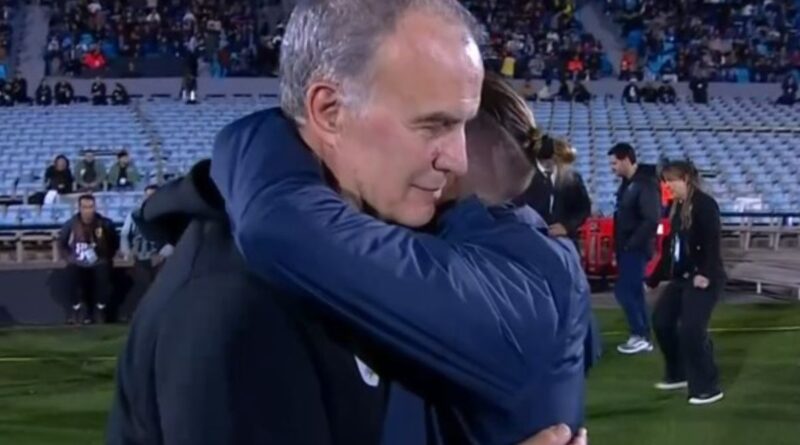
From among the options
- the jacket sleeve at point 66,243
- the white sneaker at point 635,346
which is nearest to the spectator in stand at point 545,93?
the jacket sleeve at point 66,243

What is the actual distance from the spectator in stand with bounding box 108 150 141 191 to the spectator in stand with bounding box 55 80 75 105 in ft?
22.9

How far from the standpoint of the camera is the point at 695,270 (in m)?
7.53

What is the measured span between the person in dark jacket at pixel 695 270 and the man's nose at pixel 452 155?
6171 mm

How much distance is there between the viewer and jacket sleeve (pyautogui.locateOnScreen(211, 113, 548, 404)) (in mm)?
1269

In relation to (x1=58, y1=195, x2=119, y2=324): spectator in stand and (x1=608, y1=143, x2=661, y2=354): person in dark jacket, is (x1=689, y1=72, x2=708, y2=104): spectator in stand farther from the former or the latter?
(x1=608, y1=143, x2=661, y2=354): person in dark jacket

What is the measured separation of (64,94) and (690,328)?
16.2m

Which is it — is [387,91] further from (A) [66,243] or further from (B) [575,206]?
(A) [66,243]

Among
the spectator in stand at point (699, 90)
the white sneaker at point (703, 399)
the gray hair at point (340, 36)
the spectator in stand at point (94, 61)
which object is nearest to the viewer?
the gray hair at point (340, 36)

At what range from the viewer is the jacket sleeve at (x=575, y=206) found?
883 cm

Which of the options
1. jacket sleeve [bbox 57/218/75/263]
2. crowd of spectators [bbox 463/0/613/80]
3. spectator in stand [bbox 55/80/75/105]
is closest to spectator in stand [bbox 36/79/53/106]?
spectator in stand [bbox 55/80/75/105]

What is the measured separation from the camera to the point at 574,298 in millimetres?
1397

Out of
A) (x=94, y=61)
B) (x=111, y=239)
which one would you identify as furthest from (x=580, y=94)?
(x=111, y=239)

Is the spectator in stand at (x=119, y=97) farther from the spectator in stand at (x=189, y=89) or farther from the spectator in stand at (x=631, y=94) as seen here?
the spectator in stand at (x=631, y=94)

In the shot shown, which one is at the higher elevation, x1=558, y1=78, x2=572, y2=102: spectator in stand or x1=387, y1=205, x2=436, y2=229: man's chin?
x1=387, y1=205, x2=436, y2=229: man's chin
